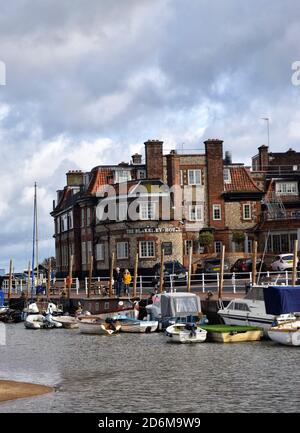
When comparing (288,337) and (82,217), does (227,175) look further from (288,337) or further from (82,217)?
(288,337)

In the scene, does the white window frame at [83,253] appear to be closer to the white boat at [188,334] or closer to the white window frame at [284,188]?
the white window frame at [284,188]

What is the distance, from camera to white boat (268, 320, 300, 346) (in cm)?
4247

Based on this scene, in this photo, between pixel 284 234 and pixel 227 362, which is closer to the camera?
pixel 227 362

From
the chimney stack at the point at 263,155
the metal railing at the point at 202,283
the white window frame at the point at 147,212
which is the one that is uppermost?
the chimney stack at the point at 263,155

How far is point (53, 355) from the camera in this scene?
42625 mm

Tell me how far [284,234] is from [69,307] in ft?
89.1

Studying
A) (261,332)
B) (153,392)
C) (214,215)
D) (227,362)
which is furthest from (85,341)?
(214,215)

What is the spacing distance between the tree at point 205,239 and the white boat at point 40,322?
28.8 m

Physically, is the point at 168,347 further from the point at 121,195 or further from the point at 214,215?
the point at 214,215

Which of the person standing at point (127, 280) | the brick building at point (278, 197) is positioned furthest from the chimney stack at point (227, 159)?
the person standing at point (127, 280)

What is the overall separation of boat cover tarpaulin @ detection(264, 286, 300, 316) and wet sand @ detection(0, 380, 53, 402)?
62.5 feet

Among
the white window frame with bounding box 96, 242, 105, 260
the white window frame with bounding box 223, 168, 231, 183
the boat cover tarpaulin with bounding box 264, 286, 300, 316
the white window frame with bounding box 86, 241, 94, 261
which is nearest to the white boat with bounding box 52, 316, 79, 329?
the boat cover tarpaulin with bounding box 264, 286, 300, 316

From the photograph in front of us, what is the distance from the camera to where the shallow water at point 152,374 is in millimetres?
26609

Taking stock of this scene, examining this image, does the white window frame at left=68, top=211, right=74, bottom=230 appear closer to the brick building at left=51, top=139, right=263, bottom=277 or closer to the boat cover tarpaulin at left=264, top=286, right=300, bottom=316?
the brick building at left=51, top=139, right=263, bottom=277
